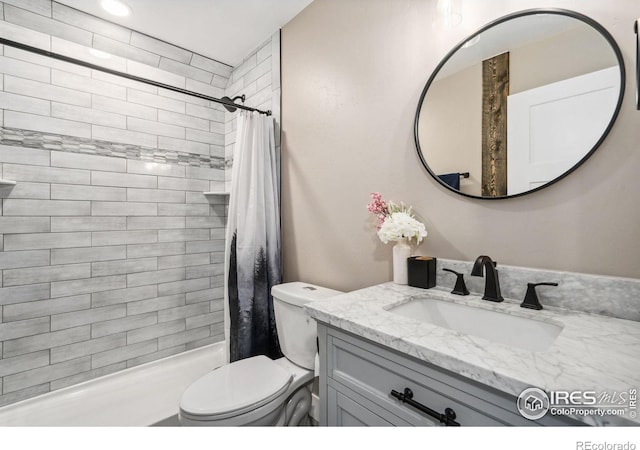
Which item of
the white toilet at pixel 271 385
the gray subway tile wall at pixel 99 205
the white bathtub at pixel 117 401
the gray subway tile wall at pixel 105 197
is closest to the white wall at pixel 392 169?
the white toilet at pixel 271 385

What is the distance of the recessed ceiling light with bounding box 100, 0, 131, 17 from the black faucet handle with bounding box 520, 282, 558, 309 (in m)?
2.66

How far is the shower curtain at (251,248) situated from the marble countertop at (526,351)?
96 centimetres

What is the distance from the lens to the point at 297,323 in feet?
5.09

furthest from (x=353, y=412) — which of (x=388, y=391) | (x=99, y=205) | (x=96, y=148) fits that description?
(x=96, y=148)

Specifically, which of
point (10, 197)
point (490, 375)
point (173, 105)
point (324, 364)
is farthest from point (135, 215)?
point (490, 375)

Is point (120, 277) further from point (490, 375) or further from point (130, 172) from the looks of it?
point (490, 375)

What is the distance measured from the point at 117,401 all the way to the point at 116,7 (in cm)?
253

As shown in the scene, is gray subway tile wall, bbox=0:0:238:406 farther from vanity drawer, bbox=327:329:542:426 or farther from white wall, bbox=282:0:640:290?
vanity drawer, bbox=327:329:542:426

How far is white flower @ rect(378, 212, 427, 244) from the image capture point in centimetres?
121

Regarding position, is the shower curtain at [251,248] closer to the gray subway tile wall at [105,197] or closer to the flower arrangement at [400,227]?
the gray subway tile wall at [105,197]

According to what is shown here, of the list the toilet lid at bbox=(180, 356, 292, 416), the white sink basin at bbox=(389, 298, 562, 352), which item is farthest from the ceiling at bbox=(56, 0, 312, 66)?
the toilet lid at bbox=(180, 356, 292, 416)

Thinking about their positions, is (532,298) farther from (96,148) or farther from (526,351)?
(96,148)

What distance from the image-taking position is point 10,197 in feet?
5.74

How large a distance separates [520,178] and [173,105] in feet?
8.10
